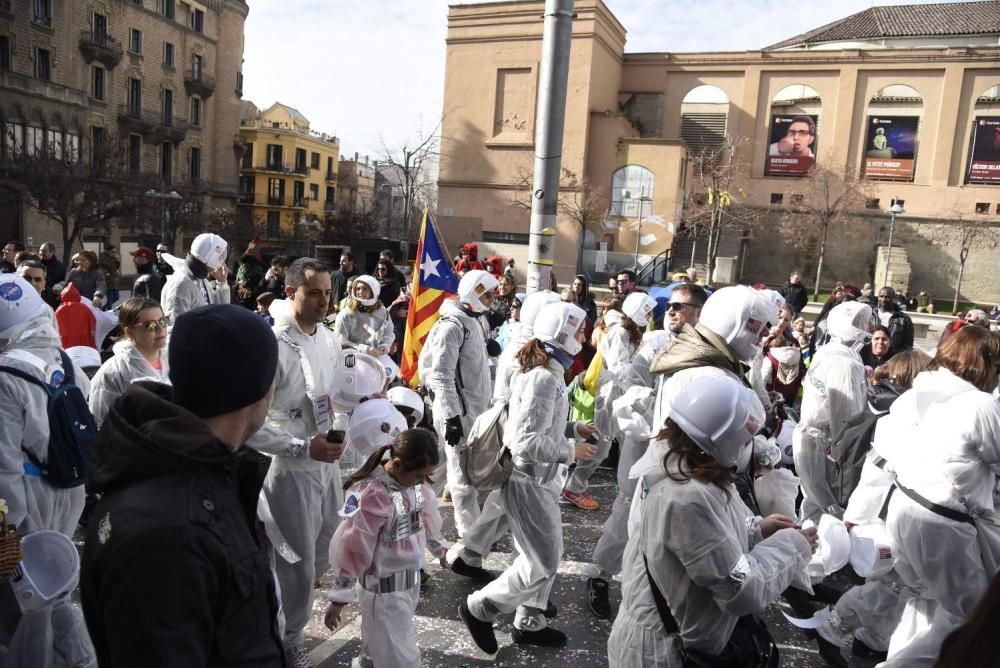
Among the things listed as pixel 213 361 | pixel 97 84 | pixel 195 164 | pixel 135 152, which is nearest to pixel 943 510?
pixel 213 361

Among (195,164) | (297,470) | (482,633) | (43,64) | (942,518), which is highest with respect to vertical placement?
(43,64)

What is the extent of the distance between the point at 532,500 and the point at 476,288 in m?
2.05

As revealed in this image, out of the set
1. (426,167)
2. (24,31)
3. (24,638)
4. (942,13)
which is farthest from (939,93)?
(24,31)

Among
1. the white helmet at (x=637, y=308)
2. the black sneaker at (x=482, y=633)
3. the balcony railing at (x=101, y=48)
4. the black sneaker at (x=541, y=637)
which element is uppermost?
the balcony railing at (x=101, y=48)

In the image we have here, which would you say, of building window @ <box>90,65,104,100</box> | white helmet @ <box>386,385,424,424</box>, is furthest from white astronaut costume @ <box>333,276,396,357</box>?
building window @ <box>90,65,104,100</box>

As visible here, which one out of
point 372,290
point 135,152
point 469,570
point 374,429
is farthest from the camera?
point 135,152

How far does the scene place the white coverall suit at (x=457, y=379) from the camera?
5.20 meters

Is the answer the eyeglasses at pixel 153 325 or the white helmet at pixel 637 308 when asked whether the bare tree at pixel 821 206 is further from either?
the eyeglasses at pixel 153 325

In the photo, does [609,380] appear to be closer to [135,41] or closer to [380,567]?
[380,567]

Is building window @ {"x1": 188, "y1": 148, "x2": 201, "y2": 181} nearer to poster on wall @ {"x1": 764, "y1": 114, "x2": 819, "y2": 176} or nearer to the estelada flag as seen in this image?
poster on wall @ {"x1": 764, "y1": 114, "x2": 819, "y2": 176}

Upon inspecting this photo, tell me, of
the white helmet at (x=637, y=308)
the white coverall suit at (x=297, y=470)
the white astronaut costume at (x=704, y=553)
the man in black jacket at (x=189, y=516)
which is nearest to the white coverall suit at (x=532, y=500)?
the white coverall suit at (x=297, y=470)

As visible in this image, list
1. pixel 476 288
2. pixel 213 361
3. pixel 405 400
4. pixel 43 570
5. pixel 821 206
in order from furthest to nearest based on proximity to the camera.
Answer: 1. pixel 821 206
2. pixel 476 288
3. pixel 405 400
4. pixel 43 570
5. pixel 213 361

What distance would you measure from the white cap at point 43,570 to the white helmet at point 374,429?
4.10 ft

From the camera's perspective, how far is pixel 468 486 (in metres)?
5.17
